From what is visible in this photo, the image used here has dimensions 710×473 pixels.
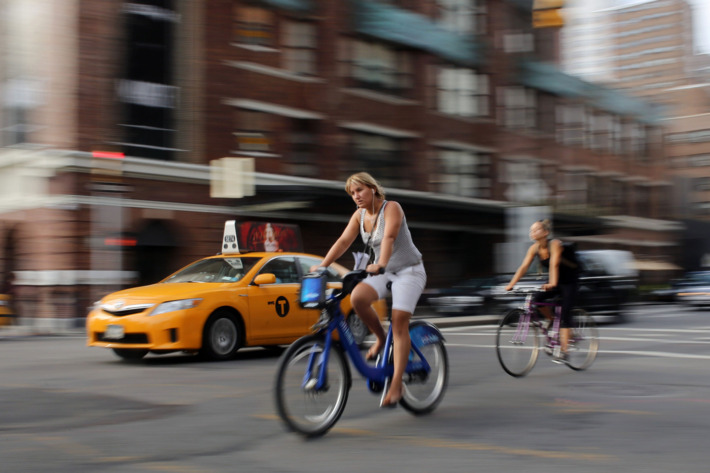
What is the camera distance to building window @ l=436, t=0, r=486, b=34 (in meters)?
35.5

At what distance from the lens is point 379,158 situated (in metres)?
32.0

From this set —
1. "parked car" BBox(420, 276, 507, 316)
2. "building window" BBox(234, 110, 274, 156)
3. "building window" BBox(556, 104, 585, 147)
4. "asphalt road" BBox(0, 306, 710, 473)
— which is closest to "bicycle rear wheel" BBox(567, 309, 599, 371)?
"asphalt road" BBox(0, 306, 710, 473)

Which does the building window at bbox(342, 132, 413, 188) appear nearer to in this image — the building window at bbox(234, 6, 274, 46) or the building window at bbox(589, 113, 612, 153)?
the building window at bbox(234, 6, 274, 46)

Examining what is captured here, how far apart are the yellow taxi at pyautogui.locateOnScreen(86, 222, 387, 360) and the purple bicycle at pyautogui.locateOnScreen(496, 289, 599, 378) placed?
2986 millimetres

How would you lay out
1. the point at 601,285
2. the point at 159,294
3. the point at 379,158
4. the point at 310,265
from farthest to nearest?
the point at 379,158, the point at 601,285, the point at 310,265, the point at 159,294

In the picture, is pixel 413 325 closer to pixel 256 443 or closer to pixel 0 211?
pixel 256 443

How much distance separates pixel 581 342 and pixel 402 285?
4155mm

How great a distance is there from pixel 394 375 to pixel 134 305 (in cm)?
497

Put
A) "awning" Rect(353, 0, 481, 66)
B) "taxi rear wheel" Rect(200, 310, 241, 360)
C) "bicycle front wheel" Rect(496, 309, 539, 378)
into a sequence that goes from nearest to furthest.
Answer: "bicycle front wheel" Rect(496, 309, 539, 378), "taxi rear wheel" Rect(200, 310, 241, 360), "awning" Rect(353, 0, 481, 66)

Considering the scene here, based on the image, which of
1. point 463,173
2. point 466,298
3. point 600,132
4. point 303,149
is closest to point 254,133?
point 303,149

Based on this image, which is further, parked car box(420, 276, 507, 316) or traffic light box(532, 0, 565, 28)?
parked car box(420, 276, 507, 316)

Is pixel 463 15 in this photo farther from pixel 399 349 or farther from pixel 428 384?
pixel 399 349

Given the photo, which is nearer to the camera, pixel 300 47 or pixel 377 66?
pixel 300 47

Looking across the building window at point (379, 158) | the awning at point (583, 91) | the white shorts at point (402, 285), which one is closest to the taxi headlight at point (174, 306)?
the white shorts at point (402, 285)
